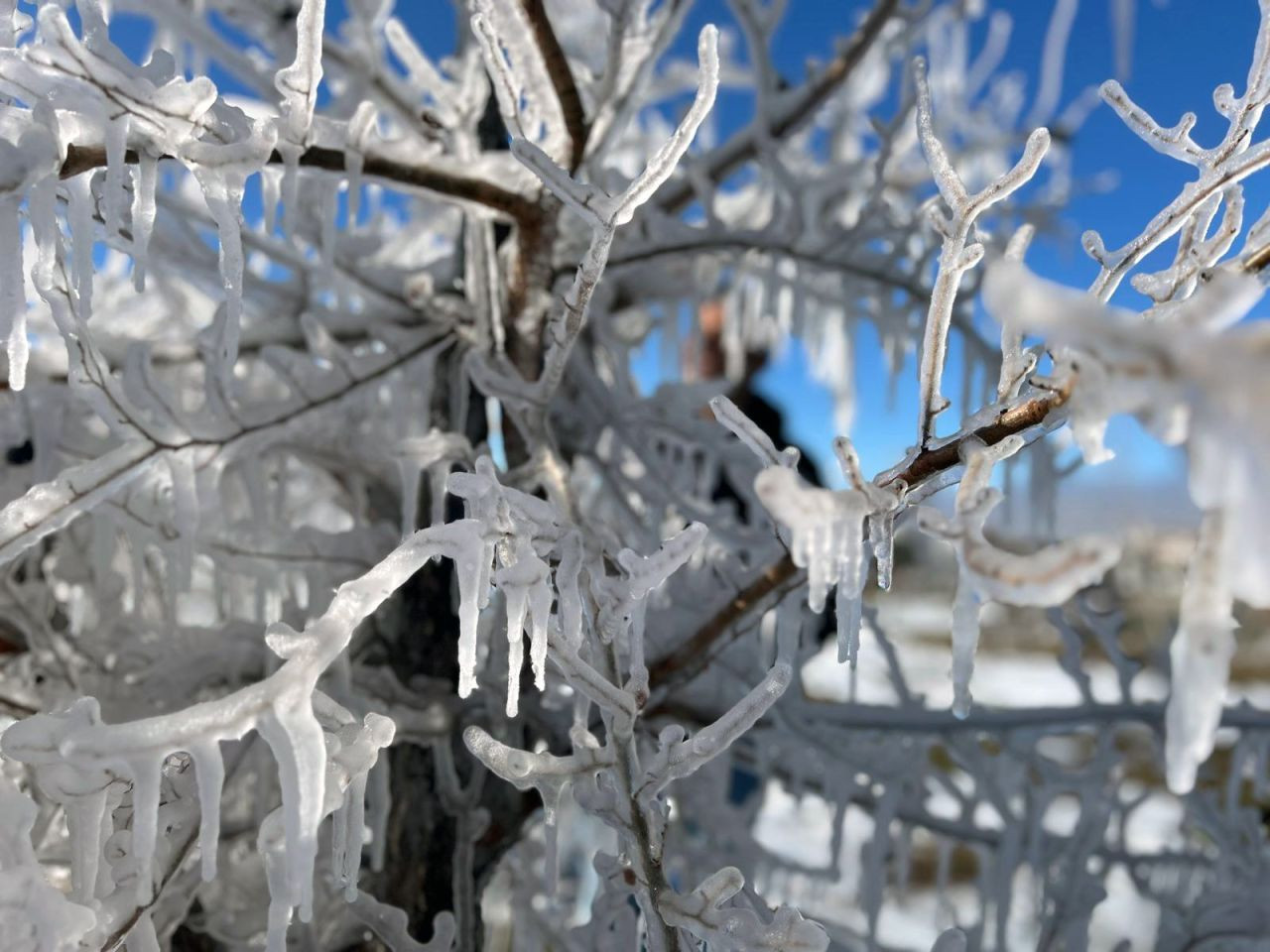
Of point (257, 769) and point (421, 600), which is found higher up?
point (421, 600)

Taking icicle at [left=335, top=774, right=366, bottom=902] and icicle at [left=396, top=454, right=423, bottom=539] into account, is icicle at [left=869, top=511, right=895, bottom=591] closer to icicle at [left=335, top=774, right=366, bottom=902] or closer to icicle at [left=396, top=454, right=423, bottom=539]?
icicle at [left=335, top=774, right=366, bottom=902]

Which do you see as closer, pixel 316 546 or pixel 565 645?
pixel 565 645

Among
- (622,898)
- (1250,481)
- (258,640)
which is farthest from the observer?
(258,640)

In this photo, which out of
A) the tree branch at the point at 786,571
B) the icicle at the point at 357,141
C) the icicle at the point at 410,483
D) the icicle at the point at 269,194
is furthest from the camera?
the icicle at the point at 410,483

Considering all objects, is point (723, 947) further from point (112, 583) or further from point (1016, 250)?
point (112, 583)

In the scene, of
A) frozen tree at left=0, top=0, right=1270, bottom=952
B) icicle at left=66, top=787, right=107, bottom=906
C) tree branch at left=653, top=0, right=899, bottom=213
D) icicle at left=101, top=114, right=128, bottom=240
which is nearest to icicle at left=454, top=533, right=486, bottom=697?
frozen tree at left=0, top=0, right=1270, bottom=952

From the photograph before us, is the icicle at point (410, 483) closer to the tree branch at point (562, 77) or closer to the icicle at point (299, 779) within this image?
the tree branch at point (562, 77)

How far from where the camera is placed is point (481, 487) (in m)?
0.70

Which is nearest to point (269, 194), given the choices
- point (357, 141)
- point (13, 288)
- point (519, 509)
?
point (357, 141)

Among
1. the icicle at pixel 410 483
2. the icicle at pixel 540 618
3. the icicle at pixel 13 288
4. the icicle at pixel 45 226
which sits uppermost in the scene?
the icicle at pixel 45 226

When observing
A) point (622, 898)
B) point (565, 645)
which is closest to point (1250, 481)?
point (565, 645)

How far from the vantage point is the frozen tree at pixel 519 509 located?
0.60m

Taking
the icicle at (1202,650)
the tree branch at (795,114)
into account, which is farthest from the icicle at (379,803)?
the tree branch at (795,114)

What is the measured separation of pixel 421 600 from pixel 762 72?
3.59ft
